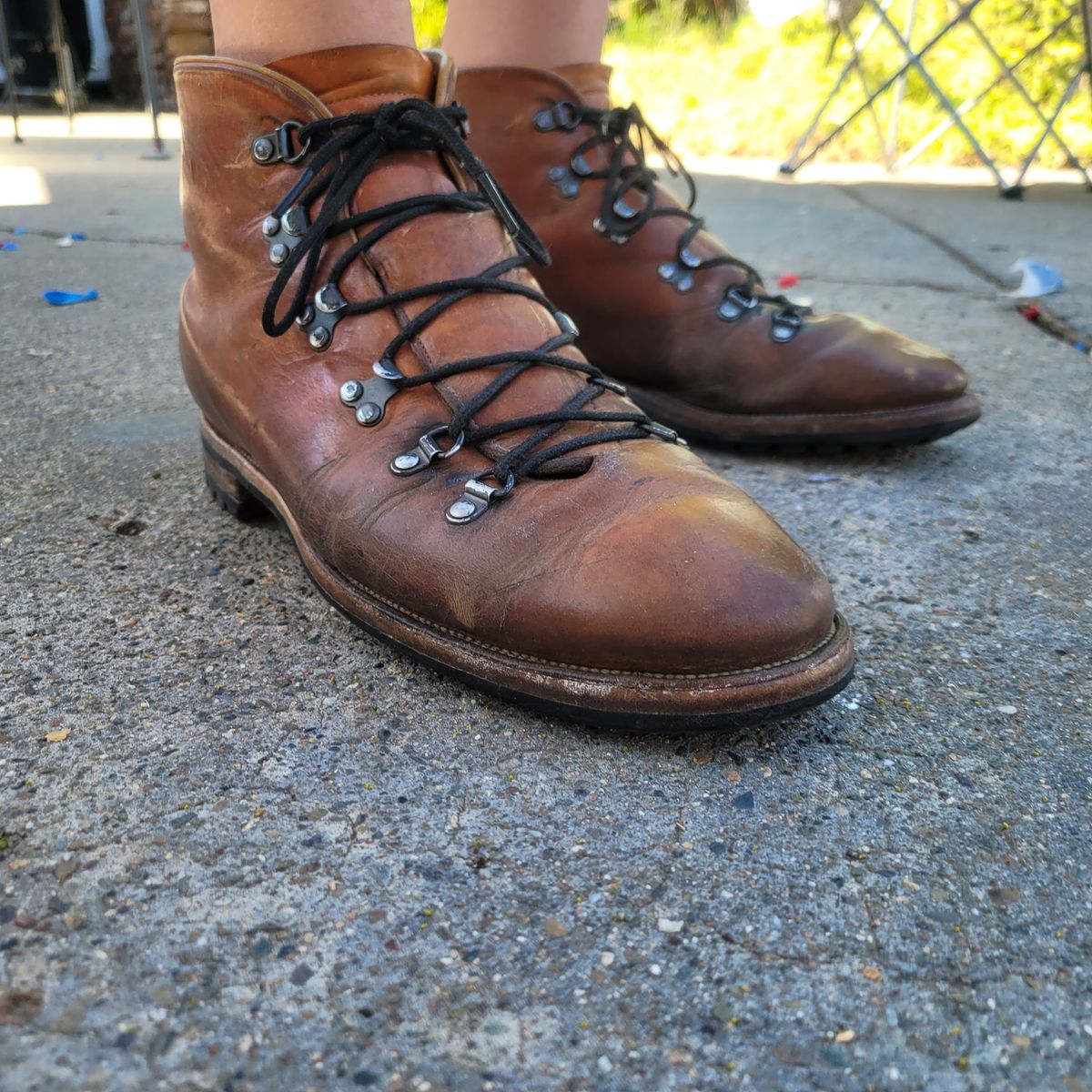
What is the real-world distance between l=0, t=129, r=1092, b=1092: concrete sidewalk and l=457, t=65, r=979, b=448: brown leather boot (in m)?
0.21

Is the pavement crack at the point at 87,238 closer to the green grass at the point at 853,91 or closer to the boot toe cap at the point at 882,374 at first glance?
the boot toe cap at the point at 882,374

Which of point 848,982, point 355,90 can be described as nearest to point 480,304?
point 355,90

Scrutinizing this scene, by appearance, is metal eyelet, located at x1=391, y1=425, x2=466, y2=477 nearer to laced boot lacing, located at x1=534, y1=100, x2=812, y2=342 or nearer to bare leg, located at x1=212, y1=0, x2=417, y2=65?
bare leg, located at x1=212, y1=0, x2=417, y2=65

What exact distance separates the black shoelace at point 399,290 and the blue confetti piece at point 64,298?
1469 mm

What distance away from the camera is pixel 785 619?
2.83ft

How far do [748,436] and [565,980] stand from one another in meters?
1.03

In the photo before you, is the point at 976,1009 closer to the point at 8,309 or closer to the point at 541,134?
the point at 541,134

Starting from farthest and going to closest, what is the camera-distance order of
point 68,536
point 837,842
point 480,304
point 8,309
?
point 8,309
point 68,536
point 480,304
point 837,842

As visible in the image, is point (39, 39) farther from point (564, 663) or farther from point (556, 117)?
point (564, 663)

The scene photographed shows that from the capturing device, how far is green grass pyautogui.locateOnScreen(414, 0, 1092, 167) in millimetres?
5621

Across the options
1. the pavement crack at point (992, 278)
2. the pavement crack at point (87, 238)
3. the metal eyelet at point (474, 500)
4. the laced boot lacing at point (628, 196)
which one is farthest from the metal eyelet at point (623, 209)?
the pavement crack at point (87, 238)

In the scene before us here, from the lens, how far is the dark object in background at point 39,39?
7582mm

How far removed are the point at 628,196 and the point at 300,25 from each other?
614 millimetres

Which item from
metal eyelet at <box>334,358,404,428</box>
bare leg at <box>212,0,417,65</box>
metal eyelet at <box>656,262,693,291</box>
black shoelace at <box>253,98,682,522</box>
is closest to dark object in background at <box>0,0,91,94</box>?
metal eyelet at <box>656,262,693,291</box>
